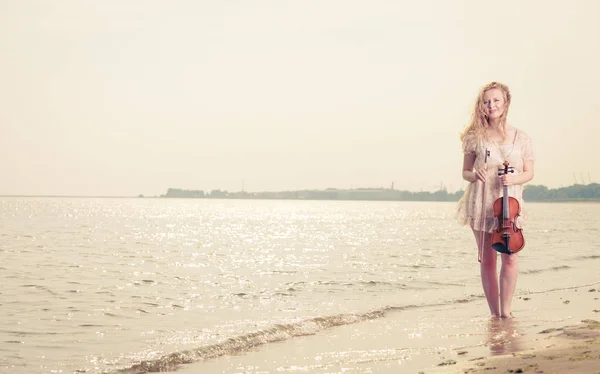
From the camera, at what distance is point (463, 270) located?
836 inches

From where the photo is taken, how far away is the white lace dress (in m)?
8.51

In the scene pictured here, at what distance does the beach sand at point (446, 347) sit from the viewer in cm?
639

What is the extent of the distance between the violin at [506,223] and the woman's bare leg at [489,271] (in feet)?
0.78

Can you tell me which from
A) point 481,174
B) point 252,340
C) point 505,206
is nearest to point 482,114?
point 481,174

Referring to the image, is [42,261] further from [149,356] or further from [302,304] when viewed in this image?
[149,356]

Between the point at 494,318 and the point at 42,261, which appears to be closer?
the point at 494,318

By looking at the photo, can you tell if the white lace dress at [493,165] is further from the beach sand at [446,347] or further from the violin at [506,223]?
the beach sand at [446,347]

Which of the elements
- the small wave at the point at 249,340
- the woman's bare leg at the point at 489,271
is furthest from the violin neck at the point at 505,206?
the small wave at the point at 249,340

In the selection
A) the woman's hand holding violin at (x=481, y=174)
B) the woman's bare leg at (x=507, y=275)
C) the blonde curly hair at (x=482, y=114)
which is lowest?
the woman's bare leg at (x=507, y=275)

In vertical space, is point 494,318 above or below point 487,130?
below

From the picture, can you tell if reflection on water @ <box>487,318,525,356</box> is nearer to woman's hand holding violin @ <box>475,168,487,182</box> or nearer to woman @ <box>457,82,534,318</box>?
woman @ <box>457,82,534,318</box>

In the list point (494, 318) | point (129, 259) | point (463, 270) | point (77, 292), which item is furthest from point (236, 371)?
point (129, 259)

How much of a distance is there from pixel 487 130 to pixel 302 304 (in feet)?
21.0

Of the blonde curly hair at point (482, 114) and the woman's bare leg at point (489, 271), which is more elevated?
the blonde curly hair at point (482, 114)
